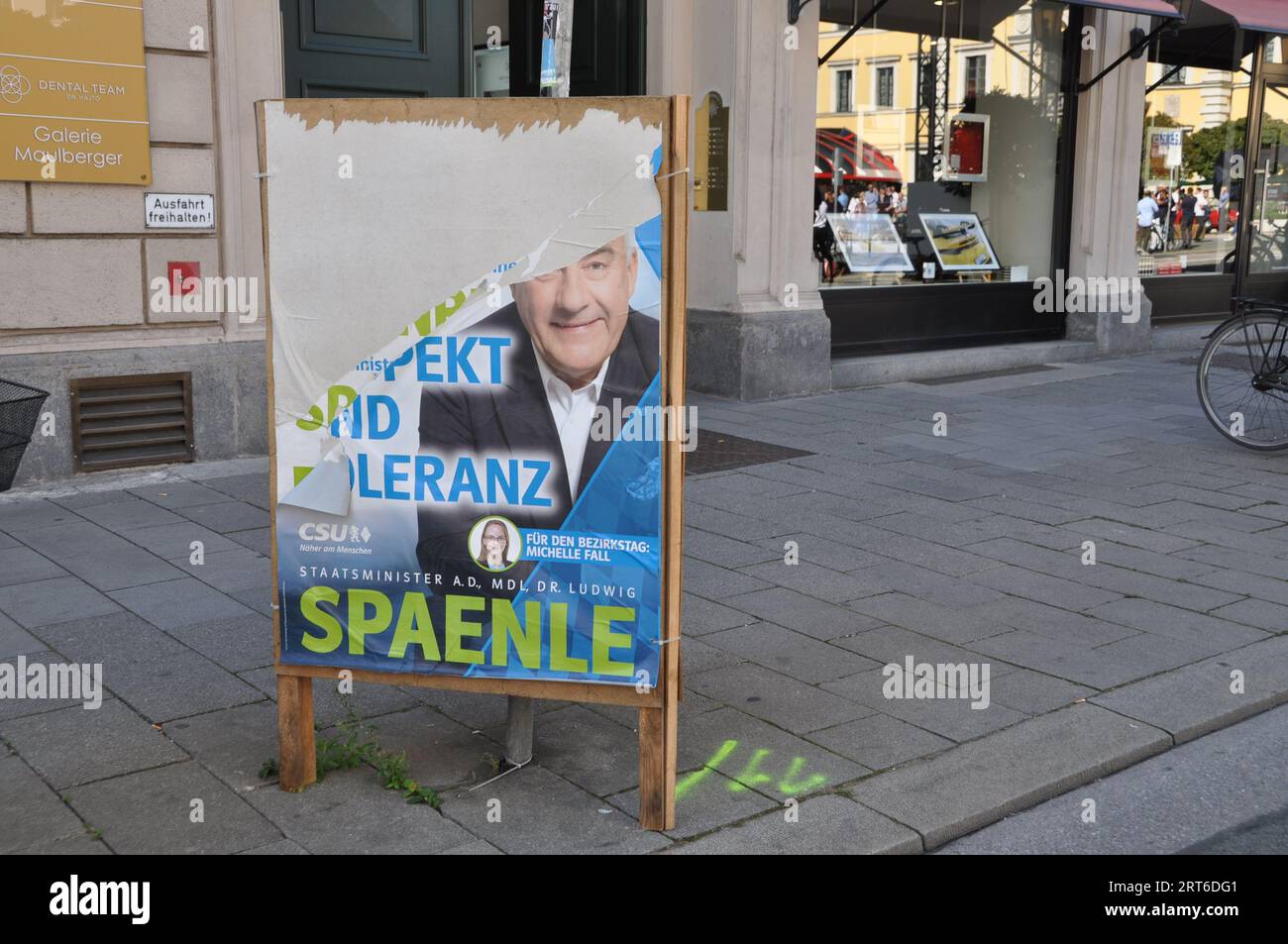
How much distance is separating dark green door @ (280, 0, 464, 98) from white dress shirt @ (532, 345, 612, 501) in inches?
241

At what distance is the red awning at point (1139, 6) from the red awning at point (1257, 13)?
4.49ft

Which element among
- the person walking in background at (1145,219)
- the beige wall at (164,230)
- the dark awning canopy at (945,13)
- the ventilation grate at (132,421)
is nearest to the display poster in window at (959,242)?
the dark awning canopy at (945,13)

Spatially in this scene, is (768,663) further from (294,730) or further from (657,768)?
(294,730)

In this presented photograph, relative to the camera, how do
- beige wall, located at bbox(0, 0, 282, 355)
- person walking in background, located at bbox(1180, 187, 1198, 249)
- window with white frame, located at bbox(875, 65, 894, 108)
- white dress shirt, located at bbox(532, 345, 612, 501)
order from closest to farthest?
white dress shirt, located at bbox(532, 345, 612, 501)
beige wall, located at bbox(0, 0, 282, 355)
window with white frame, located at bbox(875, 65, 894, 108)
person walking in background, located at bbox(1180, 187, 1198, 249)

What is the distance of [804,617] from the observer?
5551 millimetres

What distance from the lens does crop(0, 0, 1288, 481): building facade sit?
796cm

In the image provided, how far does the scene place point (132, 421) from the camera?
8.09 meters

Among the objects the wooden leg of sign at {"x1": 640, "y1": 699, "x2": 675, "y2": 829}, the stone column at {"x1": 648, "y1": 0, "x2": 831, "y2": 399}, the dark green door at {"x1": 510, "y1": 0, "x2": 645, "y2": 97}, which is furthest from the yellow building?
the wooden leg of sign at {"x1": 640, "y1": 699, "x2": 675, "y2": 829}

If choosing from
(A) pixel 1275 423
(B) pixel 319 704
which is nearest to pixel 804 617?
(B) pixel 319 704

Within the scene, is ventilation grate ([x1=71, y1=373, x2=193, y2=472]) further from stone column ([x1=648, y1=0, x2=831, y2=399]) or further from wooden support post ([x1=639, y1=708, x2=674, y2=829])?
wooden support post ([x1=639, y1=708, x2=674, y2=829])

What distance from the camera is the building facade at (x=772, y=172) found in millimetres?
7961

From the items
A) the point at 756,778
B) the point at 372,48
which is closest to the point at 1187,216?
the point at 372,48
